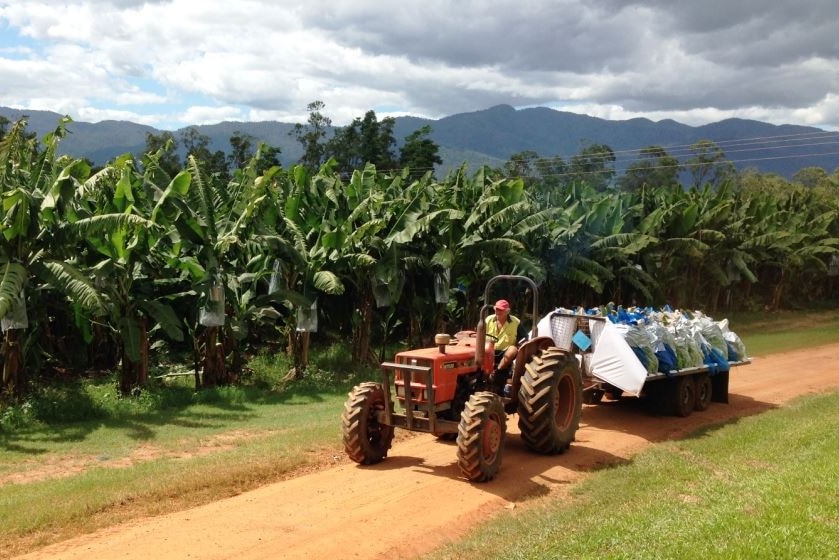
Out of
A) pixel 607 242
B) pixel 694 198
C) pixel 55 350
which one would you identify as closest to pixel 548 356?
pixel 55 350

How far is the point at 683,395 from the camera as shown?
12367 mm

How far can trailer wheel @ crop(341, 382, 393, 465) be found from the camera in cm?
884

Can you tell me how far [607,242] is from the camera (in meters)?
21.3

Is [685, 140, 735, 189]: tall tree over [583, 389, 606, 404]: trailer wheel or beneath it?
over

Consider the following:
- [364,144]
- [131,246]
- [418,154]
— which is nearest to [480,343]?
[131,246]

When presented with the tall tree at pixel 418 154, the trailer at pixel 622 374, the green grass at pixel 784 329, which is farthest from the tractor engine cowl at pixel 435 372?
the tall tree at pixel 418 154

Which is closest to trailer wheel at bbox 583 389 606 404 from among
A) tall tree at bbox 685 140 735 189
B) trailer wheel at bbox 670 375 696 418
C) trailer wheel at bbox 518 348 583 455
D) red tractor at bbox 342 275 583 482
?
trailer wheel at bbox 670 375 696 418

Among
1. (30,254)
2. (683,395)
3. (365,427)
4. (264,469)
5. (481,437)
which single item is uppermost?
(30,254)

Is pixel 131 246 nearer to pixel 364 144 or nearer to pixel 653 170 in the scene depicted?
pixel 364 144

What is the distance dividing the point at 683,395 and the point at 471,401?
5.44 m

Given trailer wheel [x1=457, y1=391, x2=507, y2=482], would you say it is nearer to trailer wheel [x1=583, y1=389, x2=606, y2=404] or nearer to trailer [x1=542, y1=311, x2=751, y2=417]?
trailer [x1=542, y1=311, x2=751, y2=417]

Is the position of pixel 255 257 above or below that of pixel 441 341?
above

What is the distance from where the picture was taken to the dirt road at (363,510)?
661 cm

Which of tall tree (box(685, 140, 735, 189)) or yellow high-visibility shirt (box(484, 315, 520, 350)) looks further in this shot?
tall tree (box(685, 140, 735, 189))
